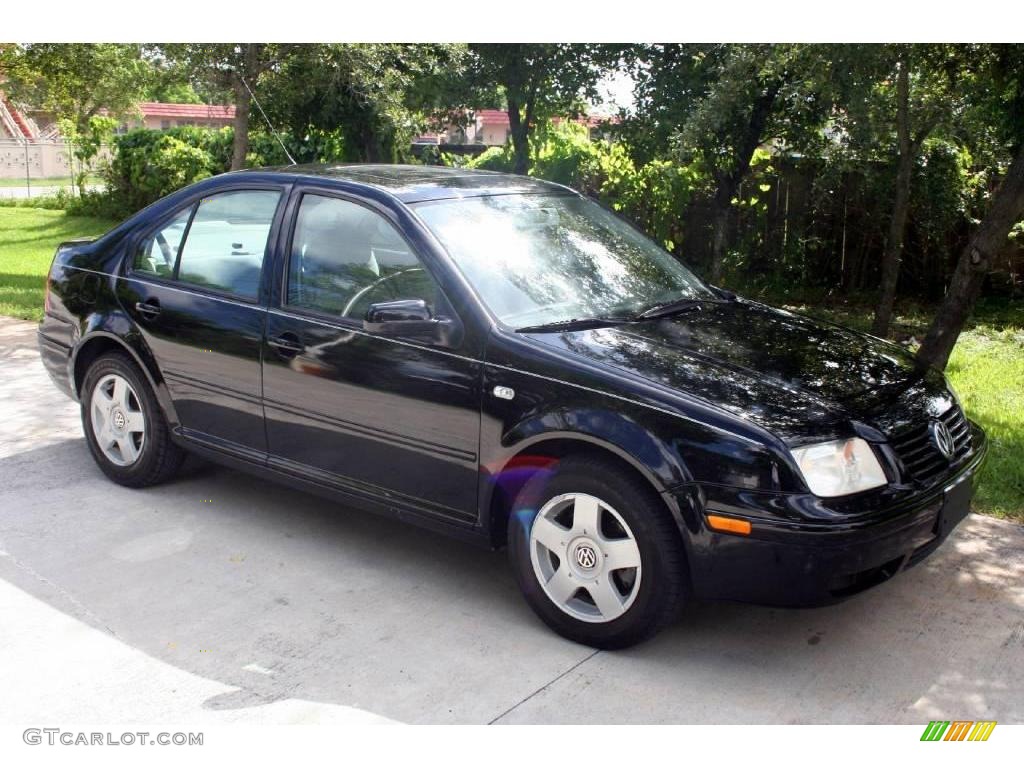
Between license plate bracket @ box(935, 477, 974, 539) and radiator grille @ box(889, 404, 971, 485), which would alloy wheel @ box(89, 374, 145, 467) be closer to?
radiator grille @ box(889, 404, 971, 485)

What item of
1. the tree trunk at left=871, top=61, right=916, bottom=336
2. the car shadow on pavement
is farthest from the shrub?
the car shadow on pavement

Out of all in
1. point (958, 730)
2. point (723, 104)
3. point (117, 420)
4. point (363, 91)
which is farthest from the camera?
point (363, 91)

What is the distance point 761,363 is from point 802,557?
86cm

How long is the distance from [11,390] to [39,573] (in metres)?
3.46

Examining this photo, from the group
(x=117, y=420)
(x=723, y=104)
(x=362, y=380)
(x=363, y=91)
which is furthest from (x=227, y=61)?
(x=362, y=380)

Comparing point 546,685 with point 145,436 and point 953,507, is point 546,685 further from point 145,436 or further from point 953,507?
point 145,436

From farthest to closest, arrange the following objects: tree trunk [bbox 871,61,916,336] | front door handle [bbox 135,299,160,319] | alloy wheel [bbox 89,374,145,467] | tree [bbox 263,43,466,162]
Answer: tree [bbox 263,43,466,162] → tree trunk [bbox 871,61,916,336] → alloy wheel [bbox 89,374,145,467] → front door handle [bbox 135,299,160,319]

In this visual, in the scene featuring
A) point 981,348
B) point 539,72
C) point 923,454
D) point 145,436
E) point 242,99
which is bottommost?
point 981,348

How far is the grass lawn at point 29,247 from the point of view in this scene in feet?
36.9

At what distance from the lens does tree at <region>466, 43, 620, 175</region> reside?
15.7 m

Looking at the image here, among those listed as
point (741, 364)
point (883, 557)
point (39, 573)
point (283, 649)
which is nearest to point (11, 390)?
point (39, 573)

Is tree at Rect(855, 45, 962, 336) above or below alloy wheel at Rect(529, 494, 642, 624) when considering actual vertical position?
above

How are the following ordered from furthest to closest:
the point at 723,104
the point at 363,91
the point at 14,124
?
the point at 14,124 → the point at 363,91 → the point at 723,104

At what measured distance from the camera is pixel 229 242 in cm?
506
